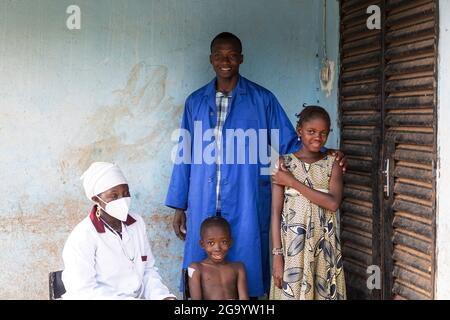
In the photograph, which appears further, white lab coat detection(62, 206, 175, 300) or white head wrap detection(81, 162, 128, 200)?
white head wrap detection(81, 162, 128, 200)

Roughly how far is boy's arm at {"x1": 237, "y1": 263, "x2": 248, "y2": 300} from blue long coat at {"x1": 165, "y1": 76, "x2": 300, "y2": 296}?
1.10 feet

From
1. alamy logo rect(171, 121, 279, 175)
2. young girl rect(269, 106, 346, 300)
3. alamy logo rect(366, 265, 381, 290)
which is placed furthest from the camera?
alamy logo rect(171, 121, 279, 175)

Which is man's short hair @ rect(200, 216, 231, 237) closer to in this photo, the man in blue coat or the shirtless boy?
the shirtless boy

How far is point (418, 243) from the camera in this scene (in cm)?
392

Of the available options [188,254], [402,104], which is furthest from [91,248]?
[402,104]

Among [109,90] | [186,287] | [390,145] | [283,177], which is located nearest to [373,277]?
[390,145]

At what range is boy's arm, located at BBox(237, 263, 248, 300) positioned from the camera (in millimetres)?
Answer: 4074

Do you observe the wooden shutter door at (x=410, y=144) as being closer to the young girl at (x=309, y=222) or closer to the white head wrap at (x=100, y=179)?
the young girl at (x=309, y=222)

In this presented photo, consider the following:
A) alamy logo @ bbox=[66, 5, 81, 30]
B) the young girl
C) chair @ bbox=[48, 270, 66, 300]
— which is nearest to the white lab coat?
chair @ bbox=[48, 270, 66, 300]

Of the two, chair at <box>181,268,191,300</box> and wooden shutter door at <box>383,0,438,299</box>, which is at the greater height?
wooden shutter door at <box>383,0,438,299</box>

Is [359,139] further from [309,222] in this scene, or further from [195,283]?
[195,283]

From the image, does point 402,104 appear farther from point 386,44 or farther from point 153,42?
point 153,42

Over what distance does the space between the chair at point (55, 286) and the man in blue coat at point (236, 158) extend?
3.77ft

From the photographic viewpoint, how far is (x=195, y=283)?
13.3 ft
